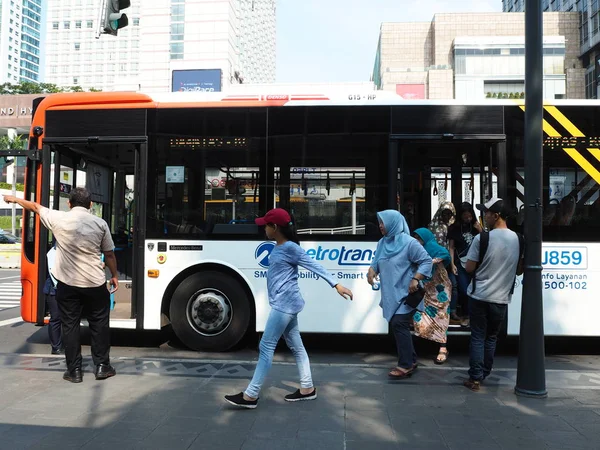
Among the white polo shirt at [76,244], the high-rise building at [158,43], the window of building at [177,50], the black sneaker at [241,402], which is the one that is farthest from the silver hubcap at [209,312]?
the window of building at [177,50]

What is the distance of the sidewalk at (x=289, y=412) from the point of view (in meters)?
3.80

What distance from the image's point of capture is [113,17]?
7.73m

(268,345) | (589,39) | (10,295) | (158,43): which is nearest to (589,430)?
(268,345)

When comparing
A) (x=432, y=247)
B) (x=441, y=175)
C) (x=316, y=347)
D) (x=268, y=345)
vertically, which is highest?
(x=441, y=175)

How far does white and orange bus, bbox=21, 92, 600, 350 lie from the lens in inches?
247

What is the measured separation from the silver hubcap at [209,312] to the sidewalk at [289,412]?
0.72 m

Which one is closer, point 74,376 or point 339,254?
point 74,376

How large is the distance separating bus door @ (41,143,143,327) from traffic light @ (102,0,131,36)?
182 cm

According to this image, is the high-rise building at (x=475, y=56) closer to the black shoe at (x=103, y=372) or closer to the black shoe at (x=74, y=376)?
the black shoe at (x=103, y=372)

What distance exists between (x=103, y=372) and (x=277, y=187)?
112 inches

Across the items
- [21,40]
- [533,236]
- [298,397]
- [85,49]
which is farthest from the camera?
[21,40]

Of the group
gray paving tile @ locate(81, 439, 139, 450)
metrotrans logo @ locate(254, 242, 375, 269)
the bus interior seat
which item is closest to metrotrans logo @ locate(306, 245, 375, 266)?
metrotrans logo @ locate(254, 242, 375, 269)

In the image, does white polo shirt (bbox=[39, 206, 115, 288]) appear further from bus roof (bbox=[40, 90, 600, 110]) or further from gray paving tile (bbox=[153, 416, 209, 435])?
bus roof (bbox=[40, 90, 600, 110])

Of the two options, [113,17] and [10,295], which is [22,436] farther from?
[10,295]
